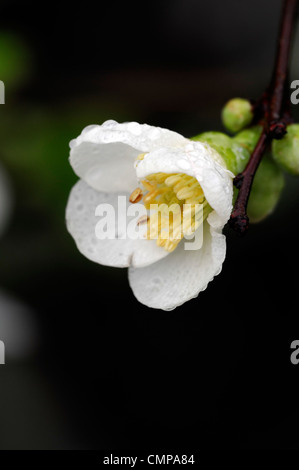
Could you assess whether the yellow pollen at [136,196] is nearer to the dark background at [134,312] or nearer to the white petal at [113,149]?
the white petal at [113,149]

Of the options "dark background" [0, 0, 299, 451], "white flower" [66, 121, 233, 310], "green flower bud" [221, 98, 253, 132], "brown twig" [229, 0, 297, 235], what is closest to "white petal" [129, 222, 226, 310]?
"white flower" [66, 121, 233, 310]

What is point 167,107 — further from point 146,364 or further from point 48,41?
point 146,364

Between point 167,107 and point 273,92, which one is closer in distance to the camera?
point 273,92

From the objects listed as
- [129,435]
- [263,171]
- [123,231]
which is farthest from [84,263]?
[263,171]

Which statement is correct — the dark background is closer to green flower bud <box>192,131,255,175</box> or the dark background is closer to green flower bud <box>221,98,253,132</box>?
green flower bud <box>221,98,253,132</box>

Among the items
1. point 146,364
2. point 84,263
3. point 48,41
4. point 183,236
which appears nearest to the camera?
point 183,236

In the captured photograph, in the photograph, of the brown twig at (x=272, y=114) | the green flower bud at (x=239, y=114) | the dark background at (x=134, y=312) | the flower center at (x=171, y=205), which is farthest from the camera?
the dark background at (x=134, y=312)

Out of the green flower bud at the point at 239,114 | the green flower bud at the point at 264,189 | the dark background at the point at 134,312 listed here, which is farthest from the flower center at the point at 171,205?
the dark background at the point at 134,312
